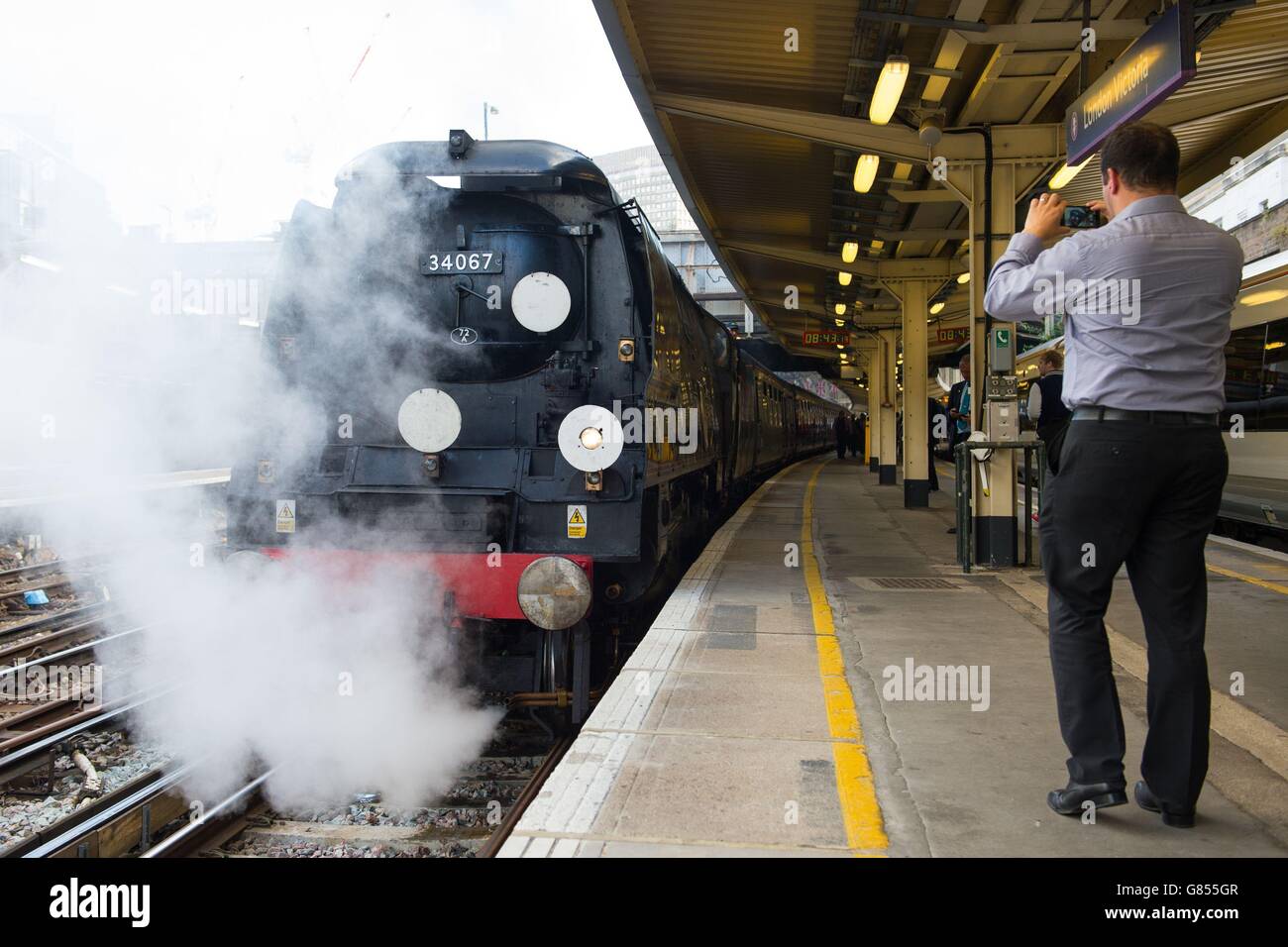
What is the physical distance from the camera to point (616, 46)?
691 centimetres

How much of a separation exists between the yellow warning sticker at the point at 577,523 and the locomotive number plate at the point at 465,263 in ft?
4.34

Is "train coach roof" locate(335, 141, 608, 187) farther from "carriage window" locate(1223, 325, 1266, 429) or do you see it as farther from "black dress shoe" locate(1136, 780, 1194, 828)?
"carriage window" locate(1223, 325, 1266, 429)

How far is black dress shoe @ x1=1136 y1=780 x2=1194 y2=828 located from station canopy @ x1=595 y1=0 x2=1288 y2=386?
4.16m

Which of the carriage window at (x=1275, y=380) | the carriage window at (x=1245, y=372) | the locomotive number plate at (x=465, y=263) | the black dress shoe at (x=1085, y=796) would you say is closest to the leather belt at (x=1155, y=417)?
the black dress shoe at (x=1085, y=796)

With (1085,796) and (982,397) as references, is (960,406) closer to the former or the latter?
(982,397)

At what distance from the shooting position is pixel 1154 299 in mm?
2404

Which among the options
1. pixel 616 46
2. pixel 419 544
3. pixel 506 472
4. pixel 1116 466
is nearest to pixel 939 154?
pixel 616 46

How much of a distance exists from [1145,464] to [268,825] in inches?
146

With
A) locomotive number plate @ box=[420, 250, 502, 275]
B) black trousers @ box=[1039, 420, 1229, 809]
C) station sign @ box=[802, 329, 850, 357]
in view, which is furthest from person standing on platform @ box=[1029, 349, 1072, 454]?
station sign @ box=[802, 329, 850, 357]

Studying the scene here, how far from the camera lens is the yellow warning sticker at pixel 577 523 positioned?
15.3ft

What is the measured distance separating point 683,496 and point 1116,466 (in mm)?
4502

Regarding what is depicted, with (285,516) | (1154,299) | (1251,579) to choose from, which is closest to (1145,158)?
(1154,299)

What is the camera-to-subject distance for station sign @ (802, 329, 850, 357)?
2102 cm
